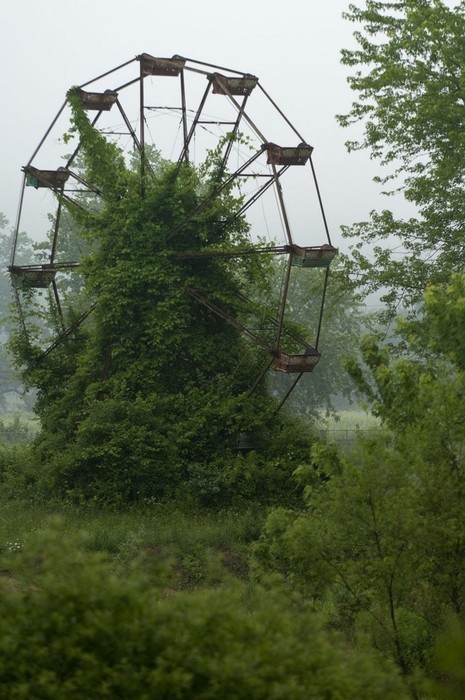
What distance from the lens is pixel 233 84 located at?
27344mm

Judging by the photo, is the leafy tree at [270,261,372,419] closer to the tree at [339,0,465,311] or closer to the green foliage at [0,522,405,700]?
the tree at [339,0,465,311]

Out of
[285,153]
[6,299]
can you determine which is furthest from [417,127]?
[6,299]

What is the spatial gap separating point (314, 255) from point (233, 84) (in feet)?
18.9

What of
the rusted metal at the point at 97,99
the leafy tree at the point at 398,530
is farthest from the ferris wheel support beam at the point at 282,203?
the leafy tree at the point at 398,530

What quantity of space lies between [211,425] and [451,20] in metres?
11.6

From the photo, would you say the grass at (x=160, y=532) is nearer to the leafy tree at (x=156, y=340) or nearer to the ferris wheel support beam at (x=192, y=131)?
the leafy tree at (x=156, y=340)

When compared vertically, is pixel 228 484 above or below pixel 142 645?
above

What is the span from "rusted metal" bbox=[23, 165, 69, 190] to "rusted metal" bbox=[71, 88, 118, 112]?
5.93 feet

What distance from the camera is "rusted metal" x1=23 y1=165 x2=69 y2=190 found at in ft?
89.8

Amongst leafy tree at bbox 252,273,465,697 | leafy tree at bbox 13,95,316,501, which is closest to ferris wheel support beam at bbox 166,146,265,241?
leafy tree at bbox 13,95,316,501

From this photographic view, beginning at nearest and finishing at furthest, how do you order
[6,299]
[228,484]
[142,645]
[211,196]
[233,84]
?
[142,645] < [228,484] < [211,196] < [233,84] < [6,299]

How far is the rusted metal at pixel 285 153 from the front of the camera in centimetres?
2553

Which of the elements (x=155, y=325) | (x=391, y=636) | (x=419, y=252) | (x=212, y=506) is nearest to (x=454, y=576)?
(x=391, y=636)

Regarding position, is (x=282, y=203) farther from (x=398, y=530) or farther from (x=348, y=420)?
(x=348, y=420)
